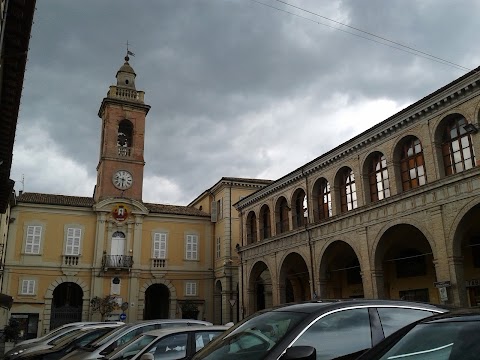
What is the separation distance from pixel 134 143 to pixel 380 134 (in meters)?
23.6

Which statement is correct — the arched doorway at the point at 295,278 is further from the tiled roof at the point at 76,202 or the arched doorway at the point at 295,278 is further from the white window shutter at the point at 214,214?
the tiled roof at the point at 76,202

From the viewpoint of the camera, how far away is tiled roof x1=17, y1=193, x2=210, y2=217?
35.6 m

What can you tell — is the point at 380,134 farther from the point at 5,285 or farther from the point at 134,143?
the point at 5,285

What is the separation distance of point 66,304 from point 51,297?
4.99 feet

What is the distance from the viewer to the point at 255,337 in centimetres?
464

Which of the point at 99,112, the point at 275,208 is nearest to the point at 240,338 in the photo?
the point at 275,208

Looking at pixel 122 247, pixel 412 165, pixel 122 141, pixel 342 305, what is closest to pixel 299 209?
pixel 412 165

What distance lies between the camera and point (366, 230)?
21844 mm

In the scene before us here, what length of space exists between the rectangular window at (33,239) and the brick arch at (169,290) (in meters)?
8.12

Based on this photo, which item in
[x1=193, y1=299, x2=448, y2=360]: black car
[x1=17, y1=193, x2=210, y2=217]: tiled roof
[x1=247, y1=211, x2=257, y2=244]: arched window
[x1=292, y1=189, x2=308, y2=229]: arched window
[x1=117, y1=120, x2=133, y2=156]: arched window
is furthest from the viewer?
[x1=117, y1=120, x2=133, y2=156]: arched window

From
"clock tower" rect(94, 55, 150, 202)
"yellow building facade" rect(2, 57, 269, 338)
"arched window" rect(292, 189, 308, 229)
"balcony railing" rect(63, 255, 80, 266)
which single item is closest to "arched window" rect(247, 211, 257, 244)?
"yellow building facade" rect(2, 57, 269, 338)

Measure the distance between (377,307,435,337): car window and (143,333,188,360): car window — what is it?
151 inches

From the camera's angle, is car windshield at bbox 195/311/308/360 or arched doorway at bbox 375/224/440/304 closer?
car windshield at bbox 195/311/308/360

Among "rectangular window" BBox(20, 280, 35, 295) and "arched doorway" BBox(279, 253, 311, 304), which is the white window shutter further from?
"rectangular window" BBox(20, 280, 35, 295)
